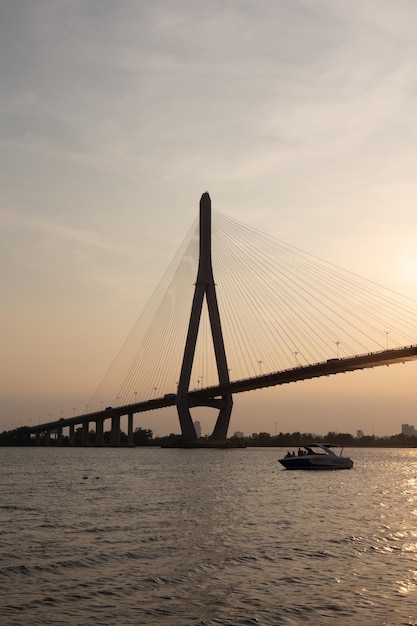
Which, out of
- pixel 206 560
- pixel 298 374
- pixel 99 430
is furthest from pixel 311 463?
pixel 99 430

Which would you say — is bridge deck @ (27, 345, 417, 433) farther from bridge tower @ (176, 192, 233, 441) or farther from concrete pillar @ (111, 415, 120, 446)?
concrete pillar @ (111, 415, 120, 446)

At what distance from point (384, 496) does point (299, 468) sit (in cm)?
2435

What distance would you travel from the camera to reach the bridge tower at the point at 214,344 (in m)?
92.1

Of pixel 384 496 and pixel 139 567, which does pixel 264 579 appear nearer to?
pixel 139 567

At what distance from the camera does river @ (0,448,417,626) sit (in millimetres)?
14984

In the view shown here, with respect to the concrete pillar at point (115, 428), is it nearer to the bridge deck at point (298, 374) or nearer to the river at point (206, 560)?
the bridge deck at point (298, 374)

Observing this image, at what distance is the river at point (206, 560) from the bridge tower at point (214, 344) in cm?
5263

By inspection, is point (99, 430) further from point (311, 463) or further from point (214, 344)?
point (311, 463)

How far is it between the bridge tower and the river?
52633 mm

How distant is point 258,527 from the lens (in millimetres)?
27078

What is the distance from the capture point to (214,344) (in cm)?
9162

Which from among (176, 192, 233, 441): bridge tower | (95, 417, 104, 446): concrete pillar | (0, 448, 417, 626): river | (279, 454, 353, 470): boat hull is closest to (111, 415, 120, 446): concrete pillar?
(95, 417, 104, 446): concrete pillar

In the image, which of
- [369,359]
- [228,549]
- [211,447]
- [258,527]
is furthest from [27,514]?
[211,447]

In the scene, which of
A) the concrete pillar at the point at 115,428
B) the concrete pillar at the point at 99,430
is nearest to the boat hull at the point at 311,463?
the concrete pillar at the point at 115,428
